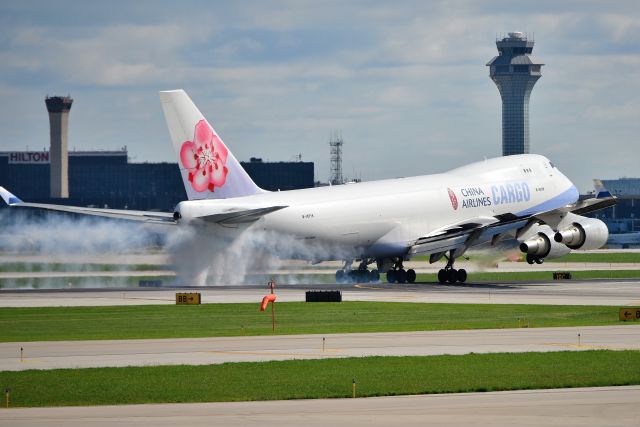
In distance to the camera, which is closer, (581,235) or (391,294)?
(391,294)

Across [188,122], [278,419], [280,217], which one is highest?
[188,122]

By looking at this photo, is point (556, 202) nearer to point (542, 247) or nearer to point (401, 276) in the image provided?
point (542, 247)

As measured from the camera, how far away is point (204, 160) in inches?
2721

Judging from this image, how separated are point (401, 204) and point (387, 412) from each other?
49.9m

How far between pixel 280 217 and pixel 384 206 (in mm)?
8463

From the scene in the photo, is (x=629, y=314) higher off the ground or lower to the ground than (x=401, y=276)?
lower

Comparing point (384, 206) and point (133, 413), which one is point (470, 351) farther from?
point (384, 206)

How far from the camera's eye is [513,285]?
240ft

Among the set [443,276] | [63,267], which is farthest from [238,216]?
[63,267]

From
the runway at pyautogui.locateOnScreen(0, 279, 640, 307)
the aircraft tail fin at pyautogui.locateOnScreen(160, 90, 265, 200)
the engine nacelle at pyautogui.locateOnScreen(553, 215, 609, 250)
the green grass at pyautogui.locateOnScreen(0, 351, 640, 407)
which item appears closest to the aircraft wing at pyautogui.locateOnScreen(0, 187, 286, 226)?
the aircraft tail fin at pyautogui.locateOnScreen(160, 90, 265, 200)

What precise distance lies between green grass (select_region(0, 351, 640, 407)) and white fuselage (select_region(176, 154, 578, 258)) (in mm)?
32480

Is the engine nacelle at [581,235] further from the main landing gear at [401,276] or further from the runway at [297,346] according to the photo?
the runway at [297,346]

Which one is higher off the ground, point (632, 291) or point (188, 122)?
point (188, 122)

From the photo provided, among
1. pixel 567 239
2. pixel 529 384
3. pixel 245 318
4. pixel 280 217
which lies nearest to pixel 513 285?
pixel 567 239
